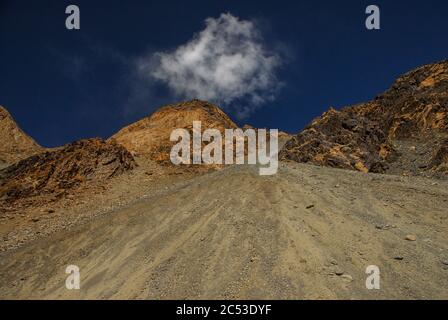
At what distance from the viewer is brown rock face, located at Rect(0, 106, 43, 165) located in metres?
50.7

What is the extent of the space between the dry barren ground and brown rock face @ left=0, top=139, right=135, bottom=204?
753 cm

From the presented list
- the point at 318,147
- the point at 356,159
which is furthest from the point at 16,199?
the point at 356,159

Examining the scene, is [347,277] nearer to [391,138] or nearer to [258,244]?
[258,244]

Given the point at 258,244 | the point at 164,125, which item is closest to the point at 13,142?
the point at 164,125

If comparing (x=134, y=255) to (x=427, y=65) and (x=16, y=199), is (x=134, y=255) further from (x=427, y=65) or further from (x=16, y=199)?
A: (x=427, y=65)

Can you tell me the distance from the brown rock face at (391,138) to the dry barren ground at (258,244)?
697cm

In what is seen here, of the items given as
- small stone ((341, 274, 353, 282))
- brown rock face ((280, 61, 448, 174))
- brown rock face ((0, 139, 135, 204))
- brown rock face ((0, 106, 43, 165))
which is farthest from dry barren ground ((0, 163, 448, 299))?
brown rock face ((0, 106, 43, 165))

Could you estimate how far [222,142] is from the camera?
39219 millimetres

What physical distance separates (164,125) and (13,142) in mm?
21244

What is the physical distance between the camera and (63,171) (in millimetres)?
30109

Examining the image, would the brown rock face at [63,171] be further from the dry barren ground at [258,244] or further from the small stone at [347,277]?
the small stone at [347,277]

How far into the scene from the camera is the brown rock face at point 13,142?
50.7 m

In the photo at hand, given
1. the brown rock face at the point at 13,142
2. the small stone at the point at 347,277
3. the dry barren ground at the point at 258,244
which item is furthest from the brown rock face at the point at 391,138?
the brown rock face at the point at 13,142

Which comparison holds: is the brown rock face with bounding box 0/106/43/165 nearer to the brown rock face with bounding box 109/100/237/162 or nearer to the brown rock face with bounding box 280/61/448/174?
the brown rock face with bounding box 109/100/237/162
